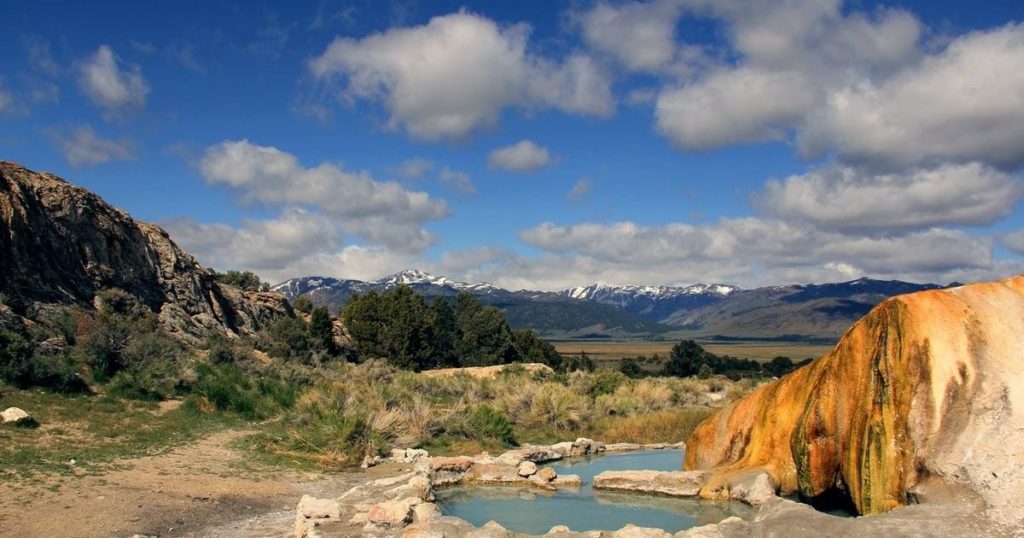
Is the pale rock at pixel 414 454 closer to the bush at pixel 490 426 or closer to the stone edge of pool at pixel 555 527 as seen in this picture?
the stone edge of pool at pixel 555 527

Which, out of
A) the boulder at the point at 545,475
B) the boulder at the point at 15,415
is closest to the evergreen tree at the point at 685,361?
the boulder at the point at 545,475

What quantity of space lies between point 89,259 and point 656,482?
33.2m

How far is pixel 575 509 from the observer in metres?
13.4

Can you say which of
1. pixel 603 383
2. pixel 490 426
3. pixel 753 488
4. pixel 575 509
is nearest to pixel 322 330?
pixel 603 383

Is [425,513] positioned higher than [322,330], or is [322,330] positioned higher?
[322,330]

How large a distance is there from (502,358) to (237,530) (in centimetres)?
5076

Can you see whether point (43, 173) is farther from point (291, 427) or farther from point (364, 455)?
point (364, 455)

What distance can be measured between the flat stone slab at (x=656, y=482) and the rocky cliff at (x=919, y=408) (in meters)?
1.73

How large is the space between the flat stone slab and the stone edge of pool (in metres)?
0.02

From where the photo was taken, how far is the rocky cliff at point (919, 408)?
9398 mm

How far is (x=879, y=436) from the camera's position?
10867 millimetres

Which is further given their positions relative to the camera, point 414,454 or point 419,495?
point 414,454

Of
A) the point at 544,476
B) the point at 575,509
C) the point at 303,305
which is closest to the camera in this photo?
the point at 575,509

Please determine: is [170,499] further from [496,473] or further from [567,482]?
[567,482]
